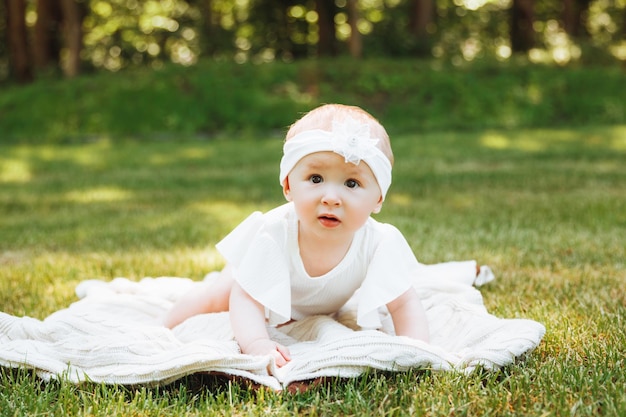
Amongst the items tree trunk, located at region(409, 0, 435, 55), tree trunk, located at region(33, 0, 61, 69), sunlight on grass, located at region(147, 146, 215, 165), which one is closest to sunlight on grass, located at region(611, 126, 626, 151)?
sunlight on grass, located at region(147, 146, 215, 165)

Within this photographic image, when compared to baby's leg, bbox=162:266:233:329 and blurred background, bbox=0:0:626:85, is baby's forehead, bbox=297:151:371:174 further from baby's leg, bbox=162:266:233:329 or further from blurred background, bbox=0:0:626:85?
blurred background, bbox=0:0:626:85

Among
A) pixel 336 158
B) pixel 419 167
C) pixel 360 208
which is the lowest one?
pixel 419 167

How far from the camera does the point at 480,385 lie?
2.02m

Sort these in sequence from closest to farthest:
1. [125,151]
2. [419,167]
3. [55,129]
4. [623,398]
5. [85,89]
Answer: [623,398] → [419,167] → [125,151] → [55,129] → [85,89]

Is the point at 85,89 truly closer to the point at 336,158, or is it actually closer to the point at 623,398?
the point at 336,158

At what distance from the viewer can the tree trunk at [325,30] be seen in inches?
779

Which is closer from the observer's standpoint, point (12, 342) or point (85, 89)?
point (12, 342)

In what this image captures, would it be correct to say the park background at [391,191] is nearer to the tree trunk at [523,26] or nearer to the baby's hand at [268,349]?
the tree trunk at [523,26]

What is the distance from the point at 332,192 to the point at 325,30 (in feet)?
60.0

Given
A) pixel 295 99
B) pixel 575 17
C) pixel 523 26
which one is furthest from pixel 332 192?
pixel 575 17

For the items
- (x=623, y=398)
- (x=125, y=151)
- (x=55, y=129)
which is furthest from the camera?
(x=55, y=129)

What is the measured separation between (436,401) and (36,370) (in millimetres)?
1163

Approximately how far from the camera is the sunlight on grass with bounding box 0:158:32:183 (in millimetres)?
7449

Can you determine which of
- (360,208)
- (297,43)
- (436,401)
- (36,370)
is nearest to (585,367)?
(436,401)
